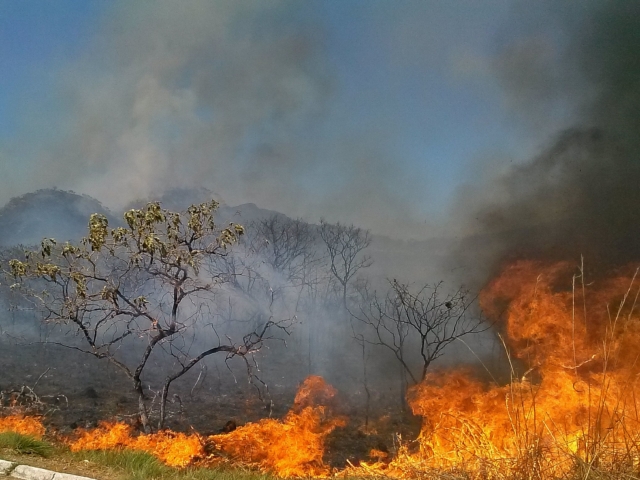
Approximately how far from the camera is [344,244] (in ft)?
87.9

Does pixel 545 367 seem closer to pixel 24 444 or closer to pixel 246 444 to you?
pixel 246 444

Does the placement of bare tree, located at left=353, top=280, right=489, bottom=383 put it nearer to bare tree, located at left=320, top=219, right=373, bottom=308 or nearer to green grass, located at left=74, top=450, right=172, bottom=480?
bare tree, located at left=320, top=219, right=373, bottom=308

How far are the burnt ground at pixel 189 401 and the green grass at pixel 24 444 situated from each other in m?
4.09

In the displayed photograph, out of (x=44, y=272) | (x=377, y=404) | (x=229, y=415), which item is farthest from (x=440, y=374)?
(x=44, y=272)

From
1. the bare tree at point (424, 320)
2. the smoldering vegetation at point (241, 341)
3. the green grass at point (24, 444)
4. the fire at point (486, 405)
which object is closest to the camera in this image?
the green grass at point (24, 444)

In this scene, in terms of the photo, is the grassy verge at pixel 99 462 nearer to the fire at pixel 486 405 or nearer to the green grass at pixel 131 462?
the green grass at pixel 131 462

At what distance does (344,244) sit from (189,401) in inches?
525

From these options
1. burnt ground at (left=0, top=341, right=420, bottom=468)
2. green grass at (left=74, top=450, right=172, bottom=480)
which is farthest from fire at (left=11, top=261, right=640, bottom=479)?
green grass at (left=74, top=450, right=172, bottom=480)

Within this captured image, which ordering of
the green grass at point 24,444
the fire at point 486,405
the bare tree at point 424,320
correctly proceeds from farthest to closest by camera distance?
the bare tree at point 424,320, the fire at point 486,405, the green grass at point 24,444

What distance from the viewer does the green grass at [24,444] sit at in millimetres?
6965

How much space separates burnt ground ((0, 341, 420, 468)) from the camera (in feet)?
43.6

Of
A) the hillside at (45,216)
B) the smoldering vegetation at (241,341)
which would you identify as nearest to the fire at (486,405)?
the smoldering vegetation at (241,341)

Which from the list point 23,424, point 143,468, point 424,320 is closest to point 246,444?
point 143,468

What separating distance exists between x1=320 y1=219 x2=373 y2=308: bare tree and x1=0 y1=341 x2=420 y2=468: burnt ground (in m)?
7.34
